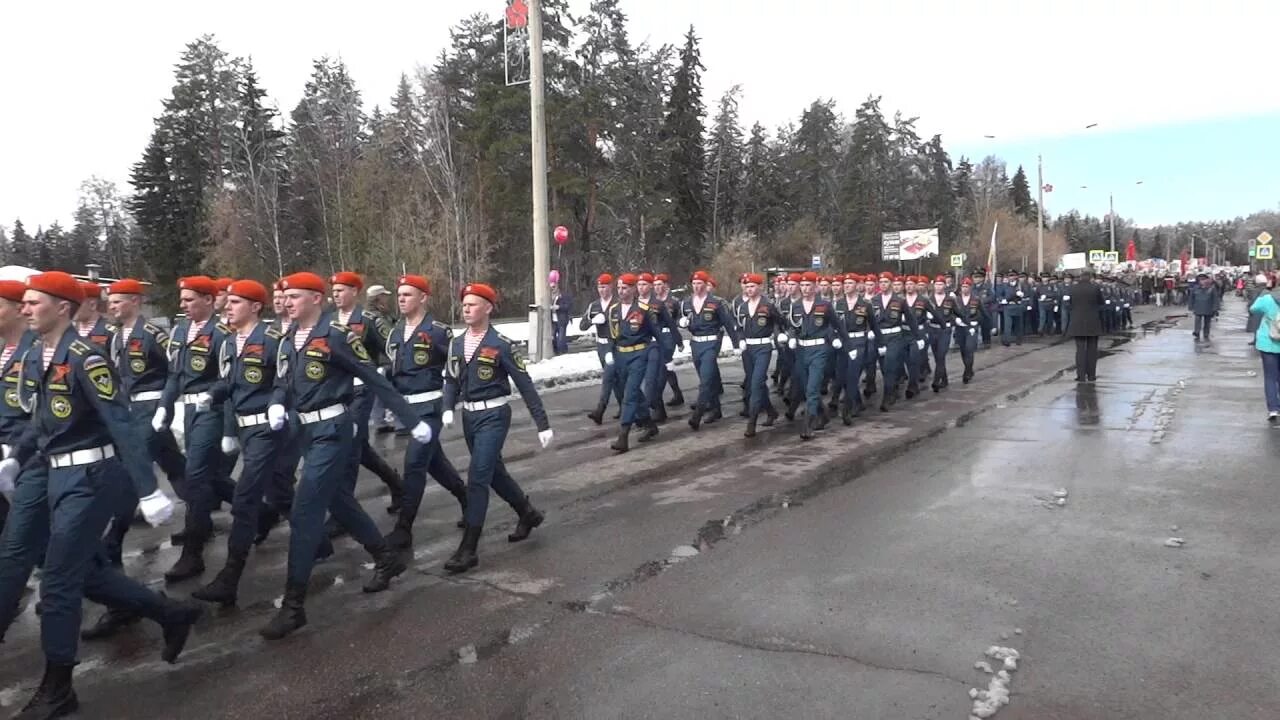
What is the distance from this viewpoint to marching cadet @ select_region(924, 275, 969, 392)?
48.4ft

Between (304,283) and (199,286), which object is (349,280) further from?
(304,283)

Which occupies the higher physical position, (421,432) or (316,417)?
(316,417)

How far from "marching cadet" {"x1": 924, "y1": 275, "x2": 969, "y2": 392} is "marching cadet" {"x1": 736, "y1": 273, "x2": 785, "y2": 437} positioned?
4548 mm

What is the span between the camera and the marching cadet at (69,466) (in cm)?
394

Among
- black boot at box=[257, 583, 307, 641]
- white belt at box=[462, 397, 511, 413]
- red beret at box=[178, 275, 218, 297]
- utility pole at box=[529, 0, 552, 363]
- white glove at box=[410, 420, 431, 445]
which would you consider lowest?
black boot at box=[257, 583, 307, 641]

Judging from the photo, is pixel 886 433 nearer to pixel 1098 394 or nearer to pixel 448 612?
pixel 1098 394

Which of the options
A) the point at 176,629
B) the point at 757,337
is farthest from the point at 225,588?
the point at 757,337

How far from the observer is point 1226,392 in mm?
13836

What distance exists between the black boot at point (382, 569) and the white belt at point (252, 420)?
1.08m

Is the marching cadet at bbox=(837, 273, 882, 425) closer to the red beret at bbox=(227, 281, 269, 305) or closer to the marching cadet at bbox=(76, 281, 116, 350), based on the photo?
the red beret at bbox=(227, 281, 269, 305)

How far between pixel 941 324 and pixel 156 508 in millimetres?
12940

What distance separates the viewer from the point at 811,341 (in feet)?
36.1

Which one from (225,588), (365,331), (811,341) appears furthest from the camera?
(811,341)

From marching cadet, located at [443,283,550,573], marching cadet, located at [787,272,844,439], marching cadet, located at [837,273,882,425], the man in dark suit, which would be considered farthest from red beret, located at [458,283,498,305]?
the man in dark suit
